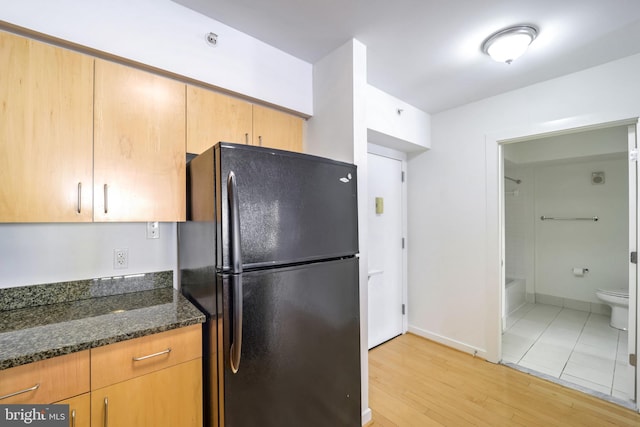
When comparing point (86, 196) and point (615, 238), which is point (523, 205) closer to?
point (615, 238)

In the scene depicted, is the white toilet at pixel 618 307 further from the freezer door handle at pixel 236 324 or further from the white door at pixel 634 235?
the freezer door handle at pixel 236 324

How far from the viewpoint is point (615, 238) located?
3572mm

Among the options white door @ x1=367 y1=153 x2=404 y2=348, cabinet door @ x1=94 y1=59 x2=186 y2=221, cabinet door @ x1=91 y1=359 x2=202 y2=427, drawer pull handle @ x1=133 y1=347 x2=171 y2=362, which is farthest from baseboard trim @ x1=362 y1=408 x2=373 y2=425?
cabinet door @ x1=94 y1=59 x2=186 y2=221

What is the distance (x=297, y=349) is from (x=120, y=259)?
A: 3.75 ft

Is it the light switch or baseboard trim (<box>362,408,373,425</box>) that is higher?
the light switch

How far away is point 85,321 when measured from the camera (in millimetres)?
1168

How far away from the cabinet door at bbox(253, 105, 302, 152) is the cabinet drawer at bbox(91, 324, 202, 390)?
3.86 feet

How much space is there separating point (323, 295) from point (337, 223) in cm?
38

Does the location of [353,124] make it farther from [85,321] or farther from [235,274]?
[85,321]

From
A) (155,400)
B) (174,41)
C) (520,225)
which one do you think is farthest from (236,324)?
(520,225)

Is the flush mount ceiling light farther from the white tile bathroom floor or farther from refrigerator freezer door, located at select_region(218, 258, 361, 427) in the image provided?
the white tile bathroom floor

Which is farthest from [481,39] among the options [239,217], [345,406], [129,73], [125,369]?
[125,369]

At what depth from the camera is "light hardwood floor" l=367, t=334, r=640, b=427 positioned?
1829mm

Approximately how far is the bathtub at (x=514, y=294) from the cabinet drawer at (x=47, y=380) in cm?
426
